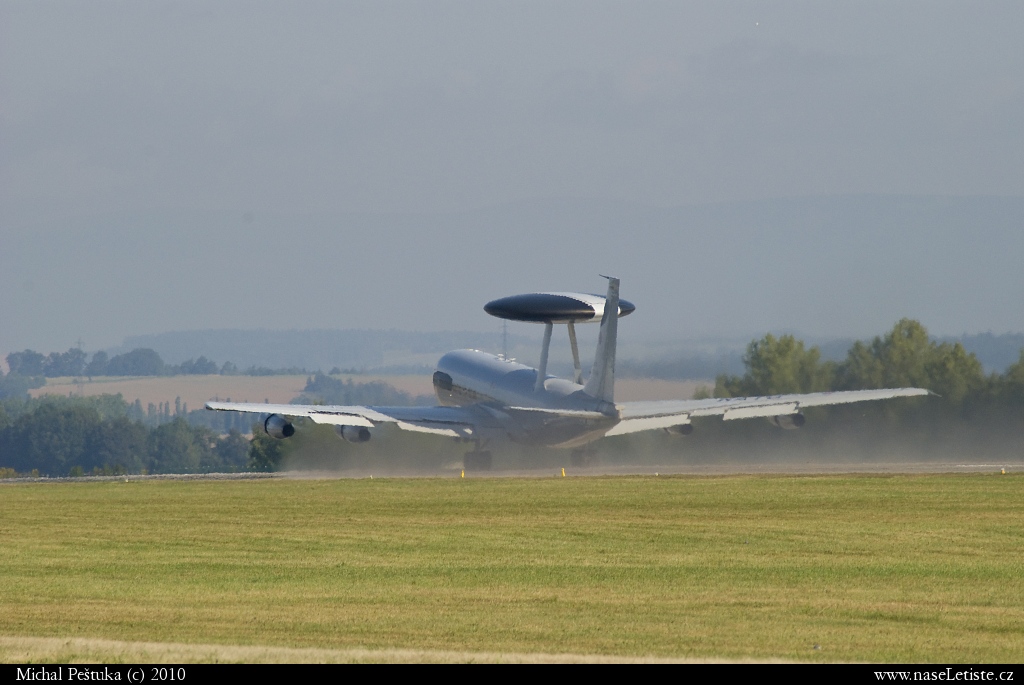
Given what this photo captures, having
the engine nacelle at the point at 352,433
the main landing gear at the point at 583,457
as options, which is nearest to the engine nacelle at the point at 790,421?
the main landing gear at the point at 583,457

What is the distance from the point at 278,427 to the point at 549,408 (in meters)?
12.8

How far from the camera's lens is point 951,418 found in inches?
3150

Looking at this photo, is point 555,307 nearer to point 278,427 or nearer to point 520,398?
point 520,398

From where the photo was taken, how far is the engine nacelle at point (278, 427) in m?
72.1

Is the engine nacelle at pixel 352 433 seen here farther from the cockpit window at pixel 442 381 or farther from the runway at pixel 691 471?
the cockpit window at pixel 442 381

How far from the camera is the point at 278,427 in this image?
7231cm

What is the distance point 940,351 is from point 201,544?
58513 millimetres

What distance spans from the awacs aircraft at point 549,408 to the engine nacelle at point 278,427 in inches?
→ 1.8

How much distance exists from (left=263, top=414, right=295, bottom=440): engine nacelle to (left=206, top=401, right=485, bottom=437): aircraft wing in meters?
0.35

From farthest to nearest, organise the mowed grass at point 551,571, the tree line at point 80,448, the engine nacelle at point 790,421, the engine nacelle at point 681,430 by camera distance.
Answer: the tree line at point 80,448 < the engine nacelle at point 681,430 < the engine nacelle at point 790,421 < the mowed grass at point 551,571

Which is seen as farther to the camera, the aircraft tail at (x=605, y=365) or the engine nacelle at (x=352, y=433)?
the engine nacelle at (x=352, y=433)

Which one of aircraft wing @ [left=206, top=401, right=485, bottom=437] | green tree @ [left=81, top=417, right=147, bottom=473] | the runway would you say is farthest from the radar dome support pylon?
green tree @ [left=81, top=417, right=147, bottom=473]
